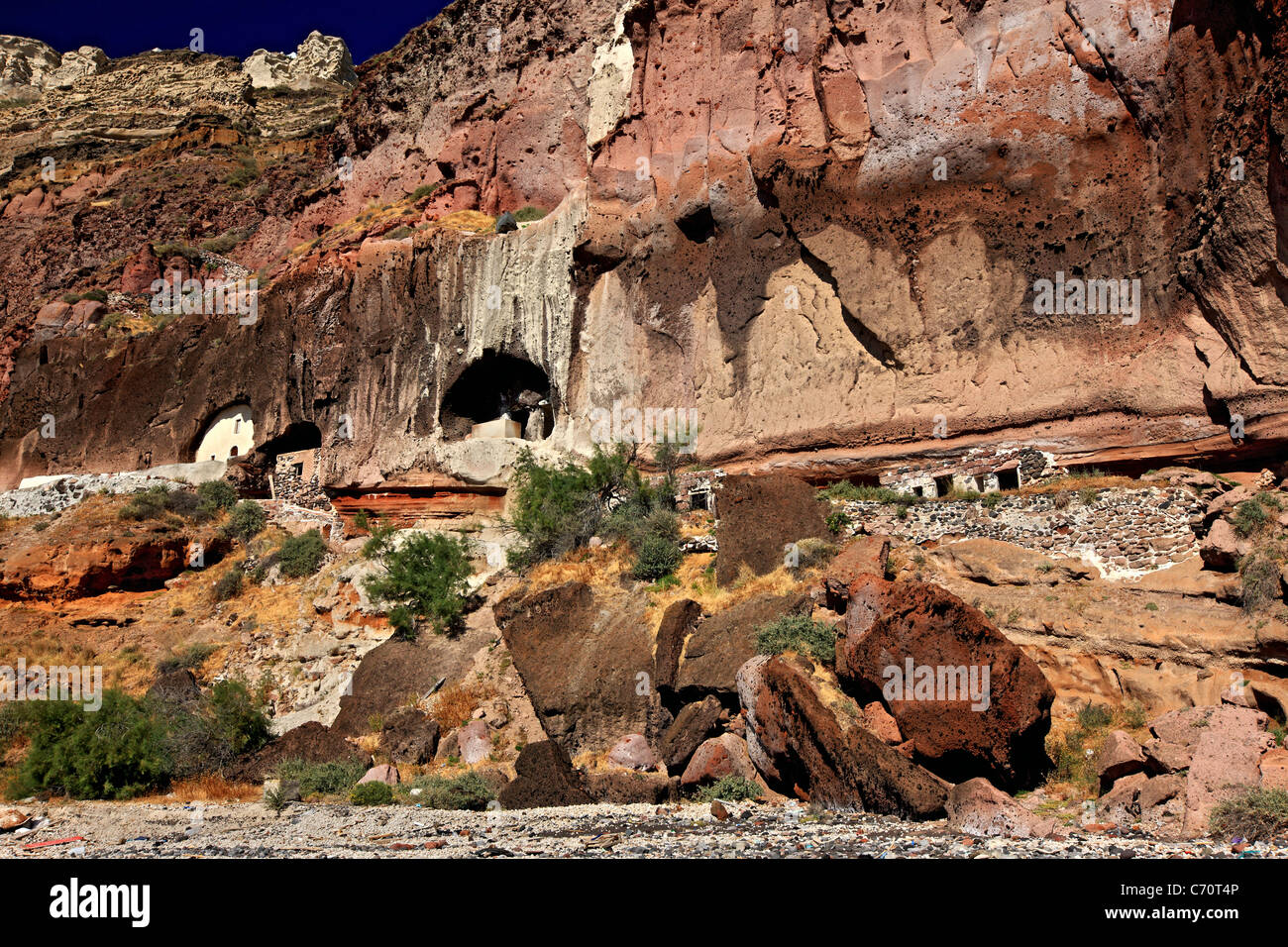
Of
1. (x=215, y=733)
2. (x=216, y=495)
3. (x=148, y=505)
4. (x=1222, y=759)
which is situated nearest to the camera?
(x=1222, y=759)

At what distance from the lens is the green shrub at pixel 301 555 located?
22.3 meters

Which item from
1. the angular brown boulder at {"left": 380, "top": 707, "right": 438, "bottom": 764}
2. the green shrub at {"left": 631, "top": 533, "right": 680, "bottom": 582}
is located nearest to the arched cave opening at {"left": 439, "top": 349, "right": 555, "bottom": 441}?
the green shrub at {"left": 631, "top": 533, "right": 680, "bottom": 582}

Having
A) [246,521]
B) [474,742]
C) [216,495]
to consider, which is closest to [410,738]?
[474,742]

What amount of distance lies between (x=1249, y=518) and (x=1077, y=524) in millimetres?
2252

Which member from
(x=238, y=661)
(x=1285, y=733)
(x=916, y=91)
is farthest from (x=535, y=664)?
(x=916, y=91)

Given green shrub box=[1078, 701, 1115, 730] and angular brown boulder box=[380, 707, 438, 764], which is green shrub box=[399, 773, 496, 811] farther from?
green shrub box=[1078, 701, 1115, 730]

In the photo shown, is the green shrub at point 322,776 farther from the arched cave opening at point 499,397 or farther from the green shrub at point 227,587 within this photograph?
the arched cave opening at point 499,397

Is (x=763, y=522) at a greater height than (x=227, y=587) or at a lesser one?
greater

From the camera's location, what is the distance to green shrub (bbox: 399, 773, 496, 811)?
10953 mm

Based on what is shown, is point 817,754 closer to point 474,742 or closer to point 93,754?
point 474,742

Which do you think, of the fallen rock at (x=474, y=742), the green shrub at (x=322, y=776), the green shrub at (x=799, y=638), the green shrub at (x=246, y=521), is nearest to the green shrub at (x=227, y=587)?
the green shrub at (x=246, y=521)

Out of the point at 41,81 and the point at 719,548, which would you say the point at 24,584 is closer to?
the point at 719,548

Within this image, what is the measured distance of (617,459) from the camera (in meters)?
19.9

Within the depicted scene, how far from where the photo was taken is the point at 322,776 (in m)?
12.5
